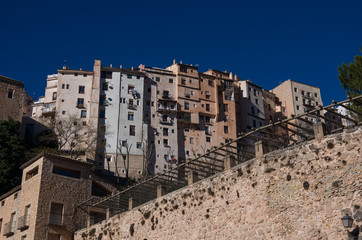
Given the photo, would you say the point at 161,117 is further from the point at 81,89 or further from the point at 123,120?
the point at 81,89

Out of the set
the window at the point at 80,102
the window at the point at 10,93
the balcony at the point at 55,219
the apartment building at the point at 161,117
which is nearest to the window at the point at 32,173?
the balcony at the point at 55,219

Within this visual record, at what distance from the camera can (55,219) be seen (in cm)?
2744

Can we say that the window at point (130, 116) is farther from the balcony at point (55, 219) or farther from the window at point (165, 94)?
the balcony at point (55, 219)

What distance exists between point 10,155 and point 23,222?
23.8m

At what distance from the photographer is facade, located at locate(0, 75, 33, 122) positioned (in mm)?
58375

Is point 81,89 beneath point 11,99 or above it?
above

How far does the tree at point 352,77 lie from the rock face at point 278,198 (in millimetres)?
14435

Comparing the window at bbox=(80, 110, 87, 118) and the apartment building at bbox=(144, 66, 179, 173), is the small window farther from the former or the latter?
the window at bbox=(80, 110, 87, 118)

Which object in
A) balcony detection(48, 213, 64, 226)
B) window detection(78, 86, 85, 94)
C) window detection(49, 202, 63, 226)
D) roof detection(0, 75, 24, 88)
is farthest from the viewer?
window detection(78, 86, 85, 94)

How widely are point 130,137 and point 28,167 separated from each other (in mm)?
37487

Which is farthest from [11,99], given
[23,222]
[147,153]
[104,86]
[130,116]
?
[23,222]

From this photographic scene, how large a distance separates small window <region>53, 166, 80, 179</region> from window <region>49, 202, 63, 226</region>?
2221 millimetres

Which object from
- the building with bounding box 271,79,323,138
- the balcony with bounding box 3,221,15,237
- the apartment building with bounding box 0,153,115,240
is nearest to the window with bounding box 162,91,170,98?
the building with bounding box 271,79,323,138

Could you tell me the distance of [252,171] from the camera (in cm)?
1777
